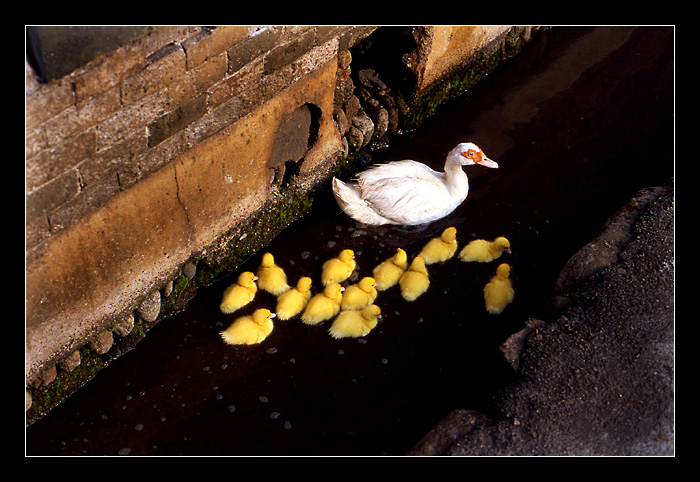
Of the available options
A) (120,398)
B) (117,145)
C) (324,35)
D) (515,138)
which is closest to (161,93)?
(117,145)

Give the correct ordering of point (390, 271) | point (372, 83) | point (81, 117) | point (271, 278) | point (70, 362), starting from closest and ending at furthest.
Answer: point (81, 117) → point (70, 362) → point (271, 278) → point (390, 271) → point (372, 83)

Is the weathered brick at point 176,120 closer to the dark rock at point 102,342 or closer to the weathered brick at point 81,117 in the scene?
the weathered brick at point 81,117

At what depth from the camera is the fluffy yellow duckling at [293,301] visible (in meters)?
5.15

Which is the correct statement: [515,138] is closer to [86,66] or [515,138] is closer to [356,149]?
[356,149]

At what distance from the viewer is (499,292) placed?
5305 mm

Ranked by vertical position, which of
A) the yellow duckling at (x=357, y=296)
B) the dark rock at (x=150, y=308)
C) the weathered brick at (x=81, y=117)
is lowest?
the yellow duckling at (x=357, y=296)

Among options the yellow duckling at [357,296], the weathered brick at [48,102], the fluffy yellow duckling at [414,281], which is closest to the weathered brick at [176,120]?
the weathered brick at [48,102]

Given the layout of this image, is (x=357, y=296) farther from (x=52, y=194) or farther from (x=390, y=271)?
(x=52, y=194)

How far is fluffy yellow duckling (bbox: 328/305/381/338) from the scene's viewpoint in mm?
5055

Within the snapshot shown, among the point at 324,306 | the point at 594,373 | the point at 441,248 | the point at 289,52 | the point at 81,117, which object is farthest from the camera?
the point at 441,248

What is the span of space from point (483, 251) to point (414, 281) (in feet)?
2.42

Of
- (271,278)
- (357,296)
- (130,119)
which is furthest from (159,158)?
(357,296)

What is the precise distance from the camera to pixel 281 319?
17.1ft

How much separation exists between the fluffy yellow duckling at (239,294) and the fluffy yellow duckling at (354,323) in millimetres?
707
